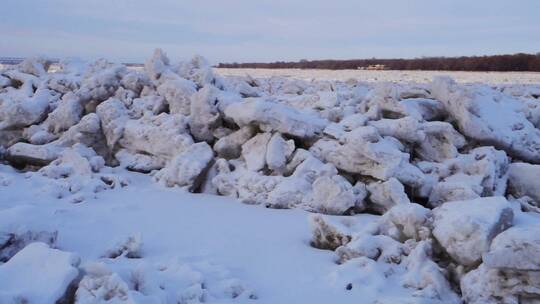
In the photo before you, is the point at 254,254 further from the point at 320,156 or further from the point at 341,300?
the point at 320,156

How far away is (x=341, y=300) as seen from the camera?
10.7 feet

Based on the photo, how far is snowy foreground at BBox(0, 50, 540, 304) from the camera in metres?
3.22

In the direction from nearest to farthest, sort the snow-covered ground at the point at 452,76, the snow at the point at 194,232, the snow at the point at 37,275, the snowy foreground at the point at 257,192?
1. the snow at the point at 37,275
2. the snowy foreground at the point at 257,192
3. the snow at the point at 194,232
4. the snow-covered ground at the point at 452,76

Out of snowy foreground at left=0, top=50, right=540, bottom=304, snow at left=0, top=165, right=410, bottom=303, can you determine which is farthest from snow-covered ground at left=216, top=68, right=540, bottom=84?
snow at left=0, top=165, right=410, bottom=303

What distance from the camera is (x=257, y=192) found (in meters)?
5.49

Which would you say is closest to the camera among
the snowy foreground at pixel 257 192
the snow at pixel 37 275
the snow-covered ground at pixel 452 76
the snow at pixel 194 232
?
the snow at pixel 37 275

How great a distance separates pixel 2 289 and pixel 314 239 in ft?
7.32

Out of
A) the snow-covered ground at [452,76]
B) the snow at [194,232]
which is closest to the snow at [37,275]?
the snow at [194,232]

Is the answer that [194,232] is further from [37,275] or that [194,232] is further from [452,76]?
[452,76]

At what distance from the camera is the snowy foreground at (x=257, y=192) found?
3225 millimetres

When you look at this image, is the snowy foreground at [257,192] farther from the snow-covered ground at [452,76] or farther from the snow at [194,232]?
the snow-covered ground at [452,76]

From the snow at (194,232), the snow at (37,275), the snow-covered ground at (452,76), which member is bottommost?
the snow at (194,232)

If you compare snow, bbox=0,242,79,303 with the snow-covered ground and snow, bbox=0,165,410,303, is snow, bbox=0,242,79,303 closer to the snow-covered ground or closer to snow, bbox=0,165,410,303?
snow, bbox=0,165,410,303

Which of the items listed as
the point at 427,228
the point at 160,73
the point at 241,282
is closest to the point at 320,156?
the point at 427,228
